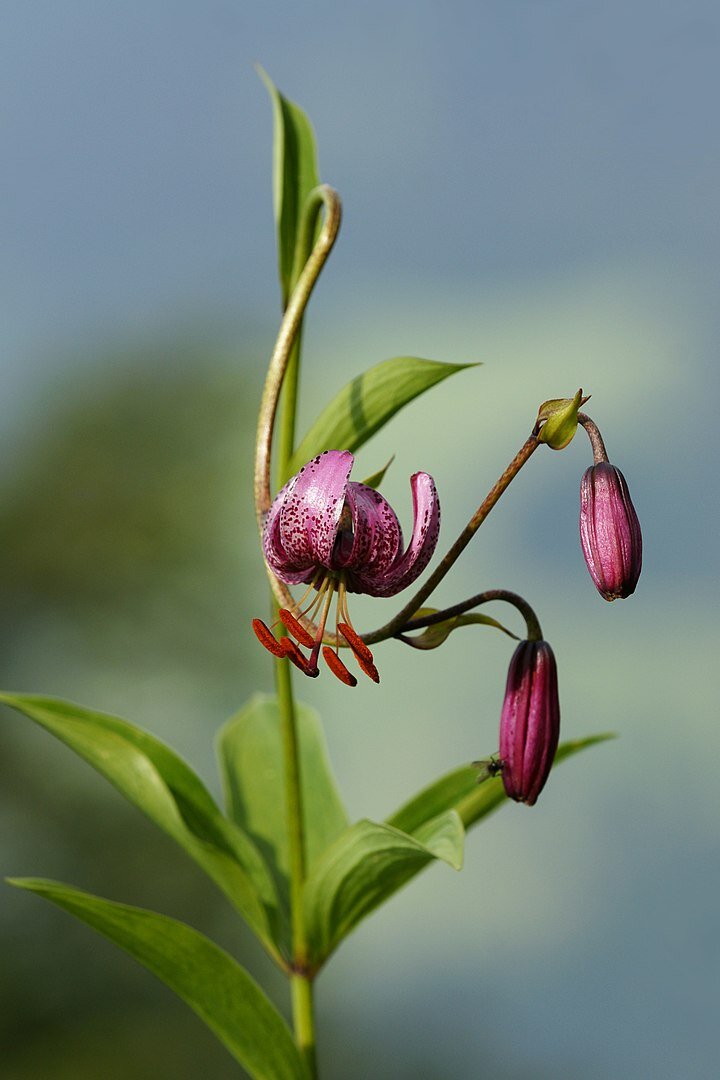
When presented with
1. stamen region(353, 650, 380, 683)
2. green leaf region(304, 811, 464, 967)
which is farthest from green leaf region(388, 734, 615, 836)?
stamen region(353, 650, 380, 683)

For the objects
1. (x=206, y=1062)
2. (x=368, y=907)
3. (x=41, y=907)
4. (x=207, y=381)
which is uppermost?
(x=207, y=381)

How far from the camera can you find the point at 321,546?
573 millimetres

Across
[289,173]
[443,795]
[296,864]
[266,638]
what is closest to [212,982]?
[296,864]

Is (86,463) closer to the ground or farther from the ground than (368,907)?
farther from the ground

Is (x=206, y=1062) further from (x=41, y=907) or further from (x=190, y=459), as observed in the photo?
(x=190, y=459)

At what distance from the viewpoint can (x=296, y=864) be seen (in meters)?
0.75

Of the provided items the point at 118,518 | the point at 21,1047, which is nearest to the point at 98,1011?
the point at 21,1047

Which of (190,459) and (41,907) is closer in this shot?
(41,907)

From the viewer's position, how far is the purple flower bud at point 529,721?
1.89 feet

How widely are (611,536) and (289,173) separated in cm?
44

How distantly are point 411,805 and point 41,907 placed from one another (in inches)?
80.1

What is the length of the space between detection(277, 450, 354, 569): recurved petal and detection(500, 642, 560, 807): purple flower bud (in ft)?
0.41

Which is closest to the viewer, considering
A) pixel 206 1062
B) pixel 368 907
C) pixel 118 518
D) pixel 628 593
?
pixel 628 593

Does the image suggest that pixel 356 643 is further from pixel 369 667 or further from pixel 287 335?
pixel 287 335
